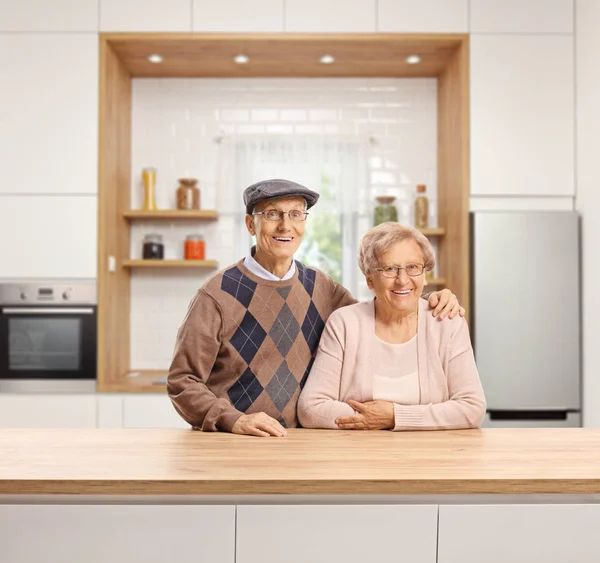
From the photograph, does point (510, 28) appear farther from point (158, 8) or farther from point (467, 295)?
point (158, 8)

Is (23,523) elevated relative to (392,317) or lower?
lower

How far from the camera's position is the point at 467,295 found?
3.46 m

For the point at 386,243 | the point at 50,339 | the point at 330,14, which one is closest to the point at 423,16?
the point at 330,14

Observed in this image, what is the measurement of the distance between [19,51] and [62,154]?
0.59 meters

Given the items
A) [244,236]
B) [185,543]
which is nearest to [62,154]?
[244,236]

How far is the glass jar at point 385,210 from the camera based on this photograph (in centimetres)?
397

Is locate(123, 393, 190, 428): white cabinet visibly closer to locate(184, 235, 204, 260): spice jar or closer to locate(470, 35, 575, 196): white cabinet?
locate(184, 235, 204, 260): spice jar

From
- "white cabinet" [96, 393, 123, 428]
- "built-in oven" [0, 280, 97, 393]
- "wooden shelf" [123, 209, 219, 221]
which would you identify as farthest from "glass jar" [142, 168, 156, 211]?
"white cabinet" [96, 393, 123, 428]

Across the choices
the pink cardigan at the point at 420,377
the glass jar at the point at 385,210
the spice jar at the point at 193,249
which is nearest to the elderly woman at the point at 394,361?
the pink cardigan at the point at 420,377

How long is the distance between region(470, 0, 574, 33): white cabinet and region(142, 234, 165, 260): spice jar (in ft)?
7.12

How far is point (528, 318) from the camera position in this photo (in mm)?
3391

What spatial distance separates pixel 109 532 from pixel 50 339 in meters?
2.43

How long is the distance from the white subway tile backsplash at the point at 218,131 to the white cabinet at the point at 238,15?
718mm

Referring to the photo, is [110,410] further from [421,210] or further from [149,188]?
[421,210]
